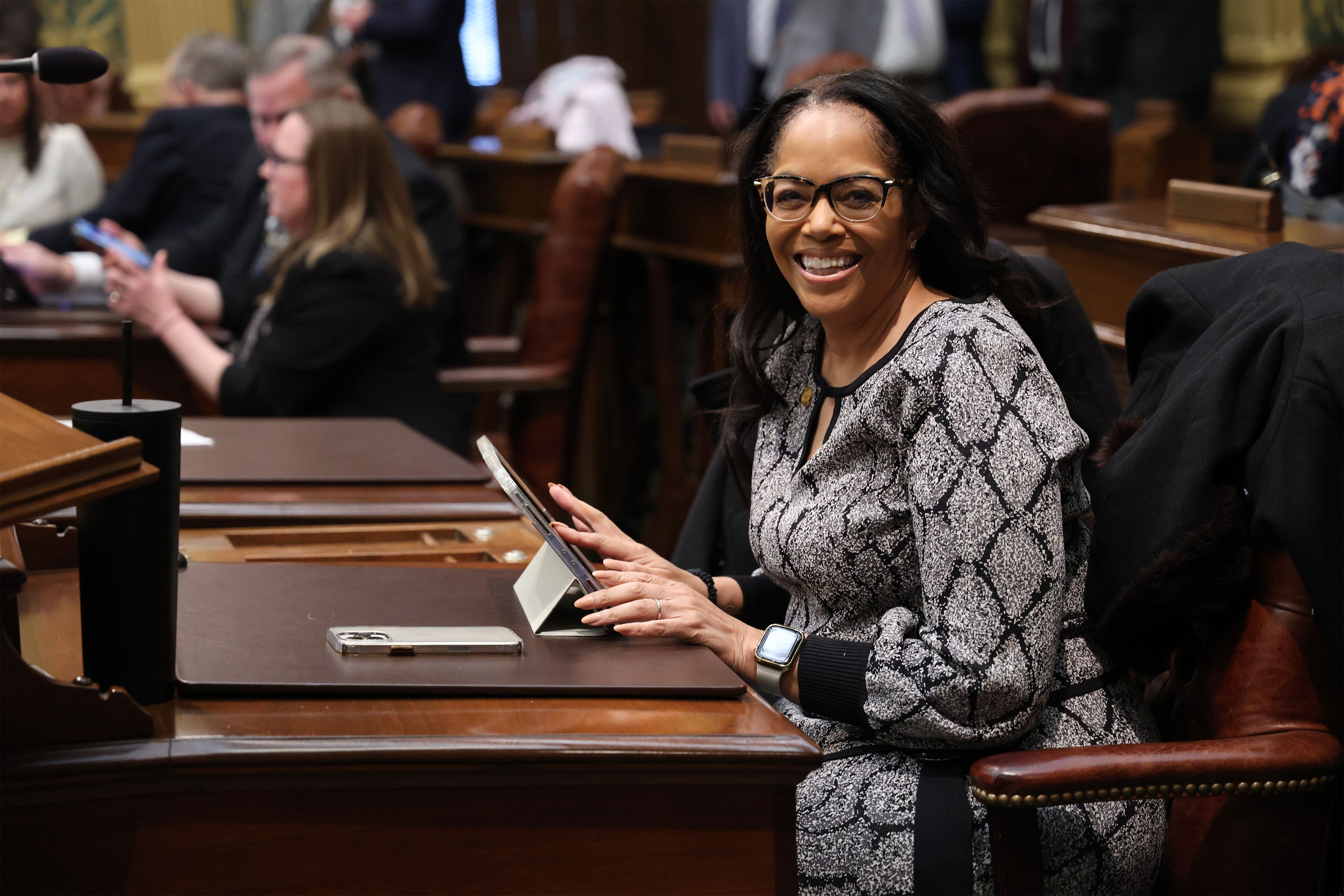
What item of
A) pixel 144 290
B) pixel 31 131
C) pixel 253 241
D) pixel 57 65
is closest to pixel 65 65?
pixel 57 65

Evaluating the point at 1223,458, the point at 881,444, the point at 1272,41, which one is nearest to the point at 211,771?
the point at 881,444

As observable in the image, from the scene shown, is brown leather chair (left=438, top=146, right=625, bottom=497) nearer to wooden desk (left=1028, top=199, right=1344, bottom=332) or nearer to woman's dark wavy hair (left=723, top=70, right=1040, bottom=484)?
wooden desk (left=1028, top=199, right=1344, bottom=332)

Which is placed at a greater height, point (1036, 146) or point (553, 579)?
point (1036, 146)

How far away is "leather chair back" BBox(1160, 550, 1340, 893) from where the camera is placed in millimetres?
1338

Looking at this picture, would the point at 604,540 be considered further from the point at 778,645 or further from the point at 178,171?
the point at 178,171

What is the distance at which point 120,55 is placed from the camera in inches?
280

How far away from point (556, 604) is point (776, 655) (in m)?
0.25

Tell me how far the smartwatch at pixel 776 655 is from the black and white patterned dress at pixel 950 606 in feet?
0.04

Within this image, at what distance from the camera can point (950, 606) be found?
133cm

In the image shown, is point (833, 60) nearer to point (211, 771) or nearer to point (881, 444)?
point (881, 444)

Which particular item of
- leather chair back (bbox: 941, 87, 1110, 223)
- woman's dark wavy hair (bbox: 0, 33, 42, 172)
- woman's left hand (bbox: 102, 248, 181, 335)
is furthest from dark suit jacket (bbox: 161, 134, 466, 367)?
leather chair back (bbox: 941, 87, 1110, 223)

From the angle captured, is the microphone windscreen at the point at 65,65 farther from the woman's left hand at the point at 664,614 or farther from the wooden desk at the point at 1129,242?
the wooden desk at the point at 1129,242

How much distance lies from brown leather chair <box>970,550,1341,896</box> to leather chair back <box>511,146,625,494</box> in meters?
2.39

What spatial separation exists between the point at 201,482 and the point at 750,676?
0.87m
